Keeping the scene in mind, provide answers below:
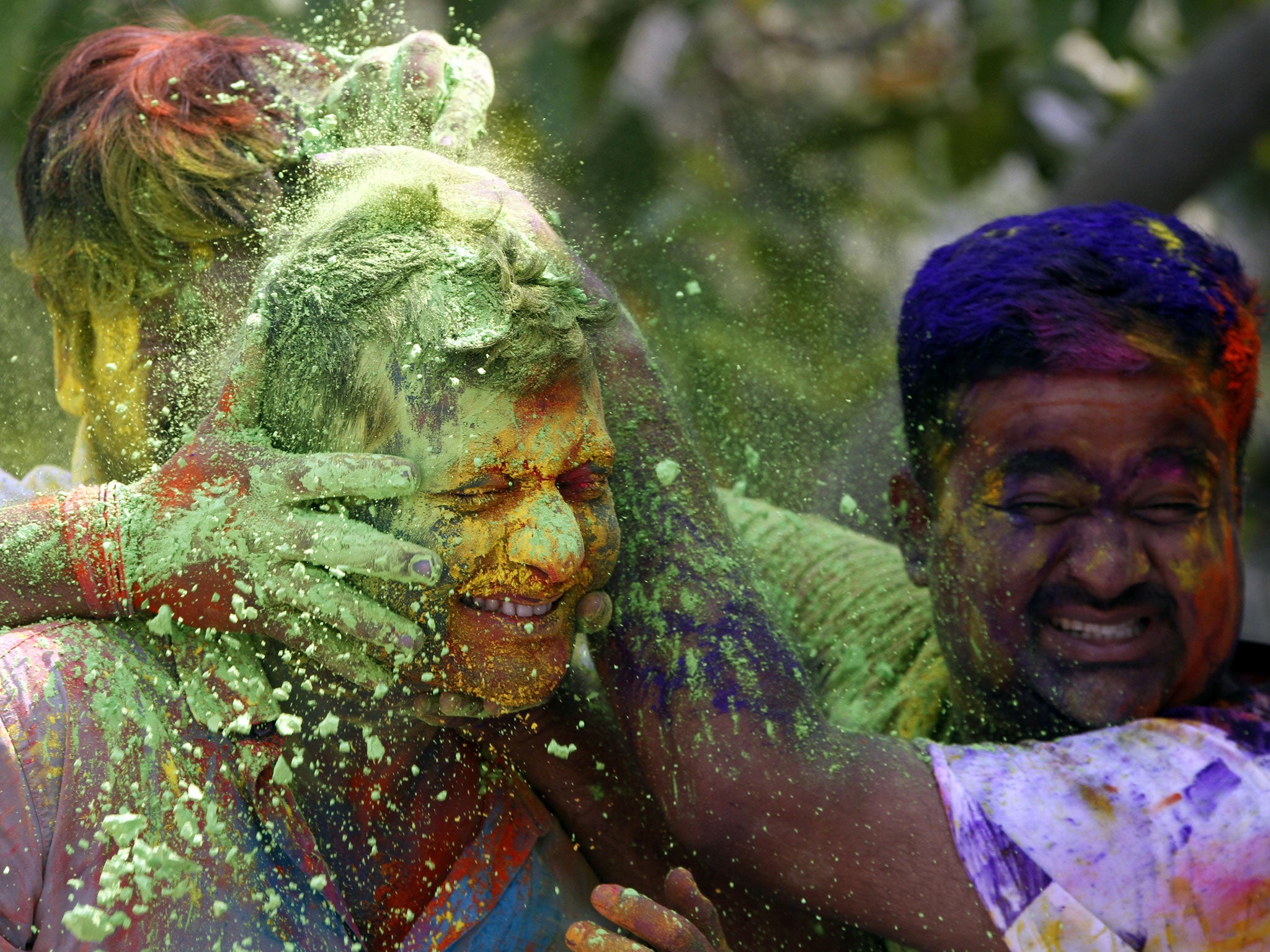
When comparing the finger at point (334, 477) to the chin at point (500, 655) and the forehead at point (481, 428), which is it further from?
the chin at point (500, 655)

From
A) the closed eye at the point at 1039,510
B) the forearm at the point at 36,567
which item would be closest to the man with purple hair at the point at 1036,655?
the closed eye at the point at 1039,510

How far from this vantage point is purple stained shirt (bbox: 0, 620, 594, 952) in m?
1.48

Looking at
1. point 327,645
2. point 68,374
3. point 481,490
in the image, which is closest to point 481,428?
point 481,490

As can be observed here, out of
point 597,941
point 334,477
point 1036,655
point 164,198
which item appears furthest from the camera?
point 1036,655

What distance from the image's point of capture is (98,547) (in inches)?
61.1

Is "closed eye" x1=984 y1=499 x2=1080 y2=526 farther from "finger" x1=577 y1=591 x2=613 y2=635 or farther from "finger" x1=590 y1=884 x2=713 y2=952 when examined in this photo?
"finger" x1=590 y1=884 x2=713 y2=952

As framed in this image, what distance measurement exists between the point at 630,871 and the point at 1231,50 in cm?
347

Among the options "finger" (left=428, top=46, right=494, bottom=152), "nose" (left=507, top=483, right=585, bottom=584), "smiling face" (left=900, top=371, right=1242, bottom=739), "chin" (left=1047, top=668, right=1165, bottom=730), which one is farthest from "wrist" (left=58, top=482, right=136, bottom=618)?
"chin" (left=1047, top=668, right=1165, bottom=730)

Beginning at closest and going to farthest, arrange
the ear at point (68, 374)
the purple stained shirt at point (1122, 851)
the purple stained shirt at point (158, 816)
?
the purple stained shirt at point (158, 816), the purple stained shirt at point (1122, 851), the ear at point (68, 374)

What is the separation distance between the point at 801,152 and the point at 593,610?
2992 millimetres

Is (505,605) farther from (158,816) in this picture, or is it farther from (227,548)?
(158,816)

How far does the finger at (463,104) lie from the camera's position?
174 centimetres

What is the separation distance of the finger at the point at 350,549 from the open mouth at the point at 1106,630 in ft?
3.00

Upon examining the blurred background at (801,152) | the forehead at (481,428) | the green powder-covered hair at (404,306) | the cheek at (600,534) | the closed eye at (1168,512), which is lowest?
the blurred background at (801,152)
